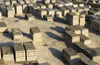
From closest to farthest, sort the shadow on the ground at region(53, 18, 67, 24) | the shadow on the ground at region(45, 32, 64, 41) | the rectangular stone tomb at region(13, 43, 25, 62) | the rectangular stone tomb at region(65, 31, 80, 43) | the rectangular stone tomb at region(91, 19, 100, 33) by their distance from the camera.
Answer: the rectangular stone tomb at region(13, 43, 25, 62) < the rectangular stone tomb at region(65, 31, 80, 43) < the shadow on the ground at region(45, 32, 64, 41) < the rectangular stone tomb at region(91, 19, 100, 33) < the shadow on the ground at region(53, 18, 67, 24)

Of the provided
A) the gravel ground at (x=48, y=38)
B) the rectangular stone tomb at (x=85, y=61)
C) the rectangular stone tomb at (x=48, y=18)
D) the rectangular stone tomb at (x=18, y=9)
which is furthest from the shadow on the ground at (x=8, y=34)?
the rectangular stone tomb at (x=18, y=9)

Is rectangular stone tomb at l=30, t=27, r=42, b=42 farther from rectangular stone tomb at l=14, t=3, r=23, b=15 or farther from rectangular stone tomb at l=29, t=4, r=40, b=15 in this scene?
rectangular stone tomb at l=14, t=3, r=23, b=15

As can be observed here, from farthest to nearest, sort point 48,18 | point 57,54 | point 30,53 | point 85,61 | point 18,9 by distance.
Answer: point 18,9, point 48,18, point 57,54, point 30,53, point 85,61

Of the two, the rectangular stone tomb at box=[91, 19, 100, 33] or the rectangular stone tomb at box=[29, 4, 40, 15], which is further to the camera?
the rectangular stone tomb at box=[29, 4, 40, 15]

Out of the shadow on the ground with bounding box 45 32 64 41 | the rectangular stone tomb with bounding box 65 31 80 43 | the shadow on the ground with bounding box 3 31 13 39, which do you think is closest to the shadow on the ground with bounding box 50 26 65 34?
the shadow on the ground with bounding box 45 32 64 41

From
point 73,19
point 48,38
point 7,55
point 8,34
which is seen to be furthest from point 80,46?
point 8,34

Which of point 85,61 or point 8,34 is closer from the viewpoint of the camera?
point 85,61

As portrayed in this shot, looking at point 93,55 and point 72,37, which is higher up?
point 72,37

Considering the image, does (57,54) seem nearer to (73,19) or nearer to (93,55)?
(93,55)

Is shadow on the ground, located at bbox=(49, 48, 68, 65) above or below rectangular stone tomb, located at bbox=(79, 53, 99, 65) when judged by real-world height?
below

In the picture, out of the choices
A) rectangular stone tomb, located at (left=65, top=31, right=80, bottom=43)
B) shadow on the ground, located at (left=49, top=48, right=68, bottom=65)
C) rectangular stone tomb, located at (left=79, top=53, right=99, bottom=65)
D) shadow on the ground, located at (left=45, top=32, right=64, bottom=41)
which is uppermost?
rectangular stone tomb, located at (left=65, top=31, right=80, bottom=43)

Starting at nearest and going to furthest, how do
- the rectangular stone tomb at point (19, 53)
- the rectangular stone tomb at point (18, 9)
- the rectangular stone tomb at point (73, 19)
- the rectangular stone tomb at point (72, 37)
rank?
the rectangular stone tomb at point (19, 53), the rectangular stone tomb at point (72, 37), the rectangular stone tomb at point (73, 19), the rectangular stone tomb at point (18, 9)

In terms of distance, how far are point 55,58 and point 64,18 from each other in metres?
17.1

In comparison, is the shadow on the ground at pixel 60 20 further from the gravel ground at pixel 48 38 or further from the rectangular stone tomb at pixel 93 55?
the rectangular stone tomb at pixel 93 55
